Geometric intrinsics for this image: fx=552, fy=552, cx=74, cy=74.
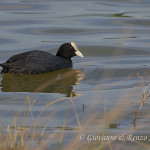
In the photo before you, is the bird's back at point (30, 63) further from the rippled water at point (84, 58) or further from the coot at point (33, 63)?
the rippled water at point (84, 58)

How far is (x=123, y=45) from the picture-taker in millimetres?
13781

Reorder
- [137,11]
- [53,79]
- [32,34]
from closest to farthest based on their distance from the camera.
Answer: [53,79] → [32,34] → [137,11]

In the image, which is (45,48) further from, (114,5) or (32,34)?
(114,5)

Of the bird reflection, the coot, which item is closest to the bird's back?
the coot

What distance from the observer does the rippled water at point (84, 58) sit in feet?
25.8

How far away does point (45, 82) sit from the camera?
34.0 feet

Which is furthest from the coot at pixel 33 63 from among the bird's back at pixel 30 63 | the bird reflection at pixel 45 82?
the bird reflection at pixel 45 82

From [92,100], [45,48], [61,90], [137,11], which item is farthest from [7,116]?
[137,11]

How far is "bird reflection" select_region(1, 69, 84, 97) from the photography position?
377 inches

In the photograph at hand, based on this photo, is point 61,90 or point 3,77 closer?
point 61,90

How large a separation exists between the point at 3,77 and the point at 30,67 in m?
0.57

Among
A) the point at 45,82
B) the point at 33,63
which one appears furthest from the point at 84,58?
the point at 45,82

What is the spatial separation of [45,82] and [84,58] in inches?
101

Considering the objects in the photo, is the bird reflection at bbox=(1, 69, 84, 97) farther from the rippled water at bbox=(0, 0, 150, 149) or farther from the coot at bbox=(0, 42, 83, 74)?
the coot at bbox=(0, 42, 83, 74)
